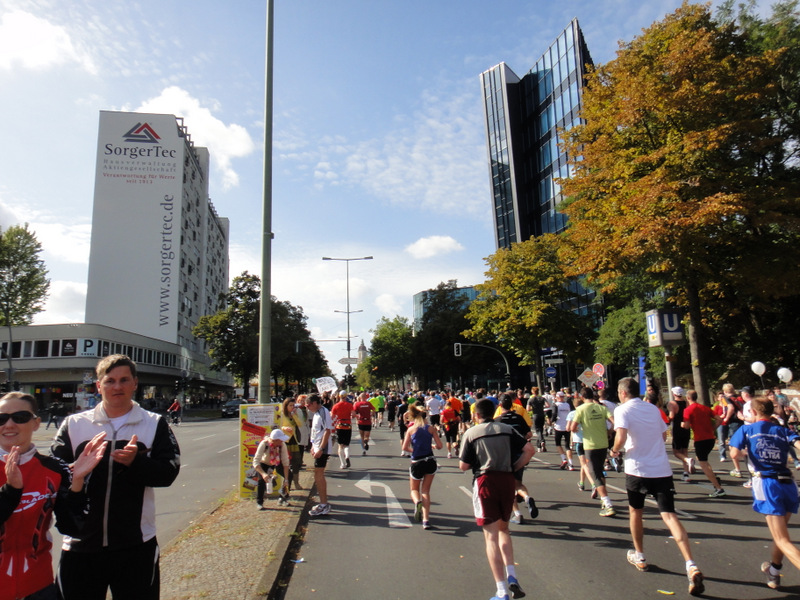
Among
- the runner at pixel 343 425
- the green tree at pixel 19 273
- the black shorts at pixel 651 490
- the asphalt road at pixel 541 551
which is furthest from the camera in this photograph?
the green tree at pixel 19 273

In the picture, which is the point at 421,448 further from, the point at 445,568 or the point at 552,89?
the point at 552,89

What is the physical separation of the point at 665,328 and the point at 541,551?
593 inches

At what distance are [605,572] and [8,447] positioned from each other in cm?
511

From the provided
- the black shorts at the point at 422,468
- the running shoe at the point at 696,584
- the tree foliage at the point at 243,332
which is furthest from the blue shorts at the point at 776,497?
the tree foliage at the point at 243,332

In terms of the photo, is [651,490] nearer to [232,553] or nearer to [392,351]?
[232,553]

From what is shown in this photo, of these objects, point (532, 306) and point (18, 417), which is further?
point (532, 306)

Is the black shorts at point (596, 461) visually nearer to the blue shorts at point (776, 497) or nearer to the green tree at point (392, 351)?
the blue shorts at point (776, 497)

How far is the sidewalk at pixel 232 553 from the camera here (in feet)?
16.0

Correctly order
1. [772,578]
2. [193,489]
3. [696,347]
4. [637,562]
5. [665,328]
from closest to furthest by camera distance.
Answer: [772,578] → [637,562] → [193,489] → [696,347] → [665,328]

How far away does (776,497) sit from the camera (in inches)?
199

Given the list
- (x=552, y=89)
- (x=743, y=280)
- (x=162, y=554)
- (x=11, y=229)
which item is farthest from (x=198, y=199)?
(x=162, y=554)

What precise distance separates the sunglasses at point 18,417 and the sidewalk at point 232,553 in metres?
2.55

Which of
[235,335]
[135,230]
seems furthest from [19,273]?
[235,335]

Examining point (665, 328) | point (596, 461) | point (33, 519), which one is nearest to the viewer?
point (33, 519)
